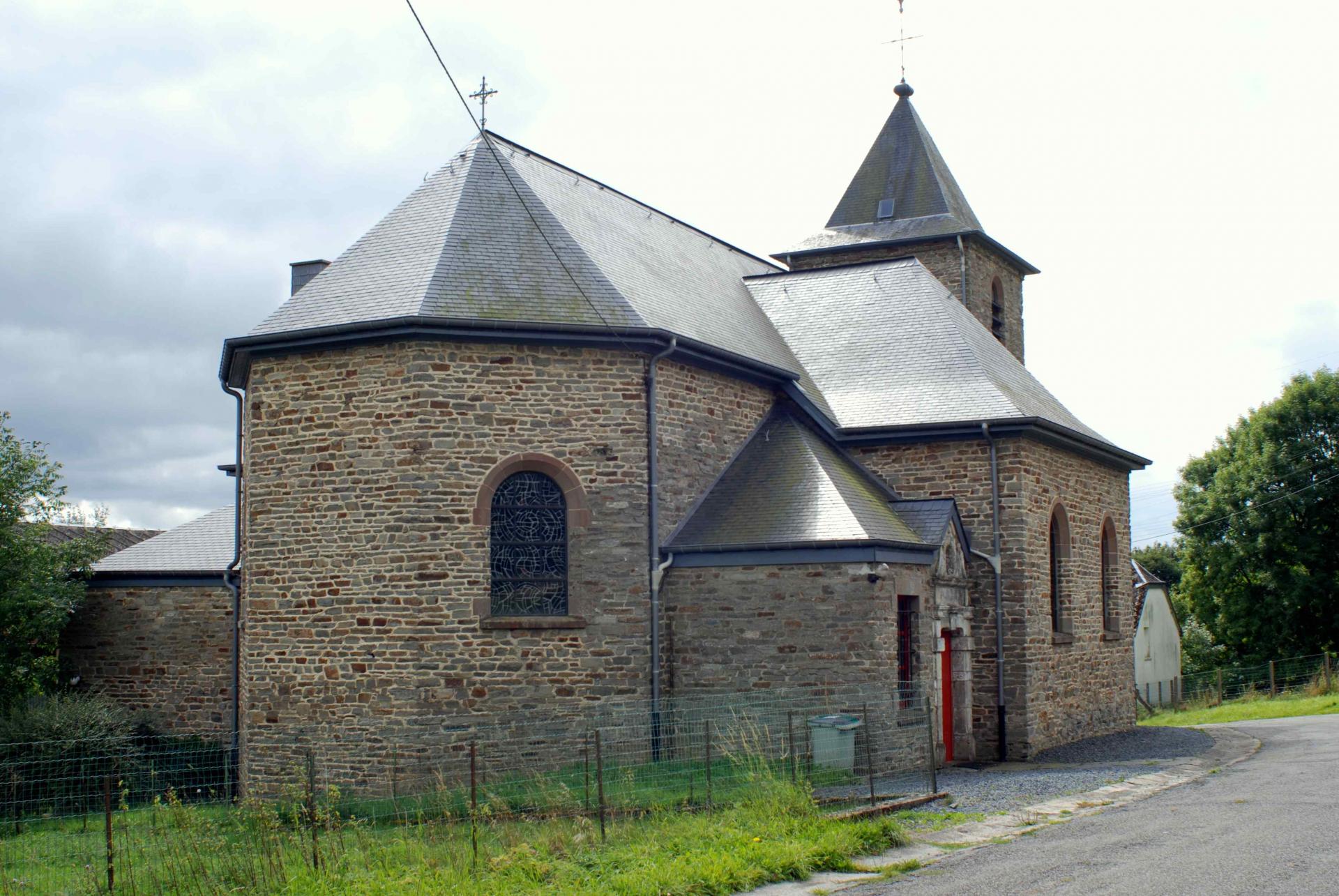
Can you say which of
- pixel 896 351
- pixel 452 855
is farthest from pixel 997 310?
pixel 452 855

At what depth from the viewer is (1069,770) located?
648 inches

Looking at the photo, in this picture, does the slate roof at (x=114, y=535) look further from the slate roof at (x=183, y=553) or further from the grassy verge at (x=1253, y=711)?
the grassy verge at (x=1253, y=711)

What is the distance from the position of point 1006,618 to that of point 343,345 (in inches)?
404

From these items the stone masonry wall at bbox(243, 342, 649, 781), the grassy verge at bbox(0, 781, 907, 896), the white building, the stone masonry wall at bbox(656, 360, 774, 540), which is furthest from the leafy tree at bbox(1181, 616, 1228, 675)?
the grassy verge at bbox(0, 781, 907, 896)

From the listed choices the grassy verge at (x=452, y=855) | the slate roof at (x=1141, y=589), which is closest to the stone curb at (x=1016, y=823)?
the grassy verge at (x=452, y=855)

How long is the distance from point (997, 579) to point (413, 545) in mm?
8686

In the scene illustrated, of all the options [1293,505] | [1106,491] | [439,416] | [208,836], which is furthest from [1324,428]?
[208,836]

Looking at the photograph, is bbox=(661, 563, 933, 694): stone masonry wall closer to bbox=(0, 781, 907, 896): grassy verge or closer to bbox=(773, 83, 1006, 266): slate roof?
bbox=(0, 781, 907, 896): grassy verge

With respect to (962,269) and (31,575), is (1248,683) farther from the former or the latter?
(31,575)

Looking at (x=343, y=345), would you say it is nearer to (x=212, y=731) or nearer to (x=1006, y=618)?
(x=212, y=731)

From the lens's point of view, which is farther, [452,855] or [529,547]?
[529,547]

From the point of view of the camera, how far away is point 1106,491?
77.3 ft

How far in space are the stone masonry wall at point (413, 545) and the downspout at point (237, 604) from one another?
1895 mm

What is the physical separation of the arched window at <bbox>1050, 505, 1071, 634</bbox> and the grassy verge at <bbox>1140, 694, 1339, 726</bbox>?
24.1 feet
